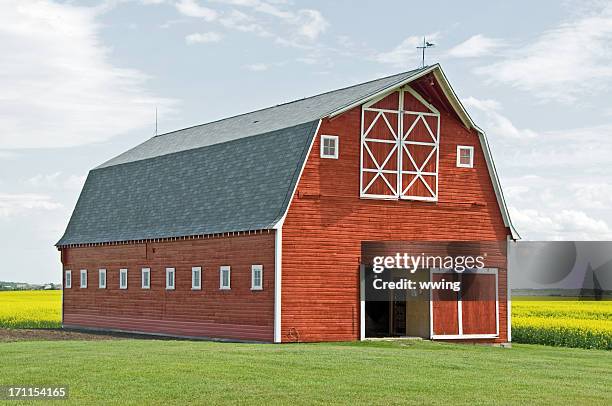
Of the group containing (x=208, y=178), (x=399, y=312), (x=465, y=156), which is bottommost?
(x=399, y=312)

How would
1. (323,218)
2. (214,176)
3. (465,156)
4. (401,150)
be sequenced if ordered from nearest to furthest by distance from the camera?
(323,218), (401,150), (465,156), (214,176)

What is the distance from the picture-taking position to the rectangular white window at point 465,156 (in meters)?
37.6

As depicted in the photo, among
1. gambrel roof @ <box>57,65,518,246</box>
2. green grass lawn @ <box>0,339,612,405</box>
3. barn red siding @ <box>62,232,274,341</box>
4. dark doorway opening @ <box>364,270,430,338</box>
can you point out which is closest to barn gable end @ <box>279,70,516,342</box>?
gambrel roof @ <box>57,65,518,246</box>

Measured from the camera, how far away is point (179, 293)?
40.1 metres

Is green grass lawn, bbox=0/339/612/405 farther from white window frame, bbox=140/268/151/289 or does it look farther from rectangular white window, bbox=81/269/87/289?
rectangular white window, bbox=81/269/87/289

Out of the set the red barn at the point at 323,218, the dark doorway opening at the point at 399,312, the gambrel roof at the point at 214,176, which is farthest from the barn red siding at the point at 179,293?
the dark doorway opening at the point at 399,312

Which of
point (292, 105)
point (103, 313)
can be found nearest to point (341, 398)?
point (292, 105)

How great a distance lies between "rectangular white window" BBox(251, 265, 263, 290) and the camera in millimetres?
34750

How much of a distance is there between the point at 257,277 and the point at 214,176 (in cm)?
613

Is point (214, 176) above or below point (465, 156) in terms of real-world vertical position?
below

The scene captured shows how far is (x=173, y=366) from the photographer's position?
77.3ft

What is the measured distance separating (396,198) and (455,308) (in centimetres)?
435

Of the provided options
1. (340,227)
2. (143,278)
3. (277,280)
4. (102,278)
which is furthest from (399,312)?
(102,278)

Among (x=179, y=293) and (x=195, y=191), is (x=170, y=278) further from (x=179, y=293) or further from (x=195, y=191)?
(x=195, y=191)
